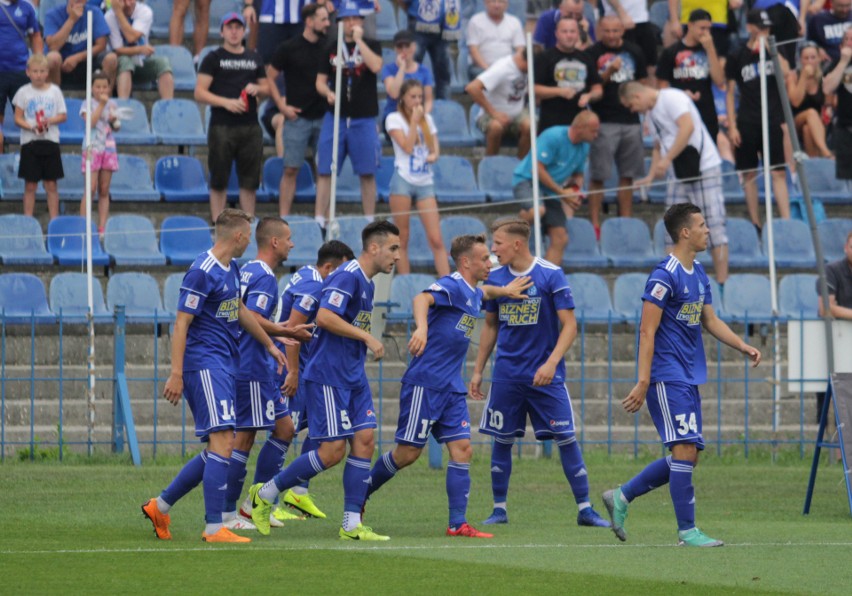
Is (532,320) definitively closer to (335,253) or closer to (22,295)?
(335,253)

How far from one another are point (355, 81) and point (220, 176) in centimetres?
189

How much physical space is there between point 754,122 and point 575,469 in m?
9.83

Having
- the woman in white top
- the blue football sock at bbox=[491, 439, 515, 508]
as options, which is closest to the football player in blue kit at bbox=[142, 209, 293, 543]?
the blue football sock at bbox=[491, 439, 515, 508]

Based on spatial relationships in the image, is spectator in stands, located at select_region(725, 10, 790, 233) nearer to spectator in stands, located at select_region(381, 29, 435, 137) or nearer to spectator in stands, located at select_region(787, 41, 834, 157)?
spectator in stands, located at select_region(787, 41, 834, 157)

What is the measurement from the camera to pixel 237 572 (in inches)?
338

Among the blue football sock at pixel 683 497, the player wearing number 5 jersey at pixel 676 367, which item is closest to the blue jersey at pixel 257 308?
the player wearing number 5 jersey at pixel 676 367

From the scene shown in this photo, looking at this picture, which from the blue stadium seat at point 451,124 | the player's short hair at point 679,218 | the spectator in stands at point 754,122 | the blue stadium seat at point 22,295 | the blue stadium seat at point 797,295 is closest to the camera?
the player's short hair at point 679,218

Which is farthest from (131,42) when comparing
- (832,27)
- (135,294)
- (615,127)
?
(832,27)

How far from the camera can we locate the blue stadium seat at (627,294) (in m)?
18.3

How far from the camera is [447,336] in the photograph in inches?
433

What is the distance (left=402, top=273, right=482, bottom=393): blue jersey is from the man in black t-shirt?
9.89 m

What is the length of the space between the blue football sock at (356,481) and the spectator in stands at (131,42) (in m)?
10.5

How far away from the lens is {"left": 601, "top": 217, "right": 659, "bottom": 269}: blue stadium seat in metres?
19.7

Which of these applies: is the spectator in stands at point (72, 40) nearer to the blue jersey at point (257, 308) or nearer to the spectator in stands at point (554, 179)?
the spectator in stands at point (554, 179)
